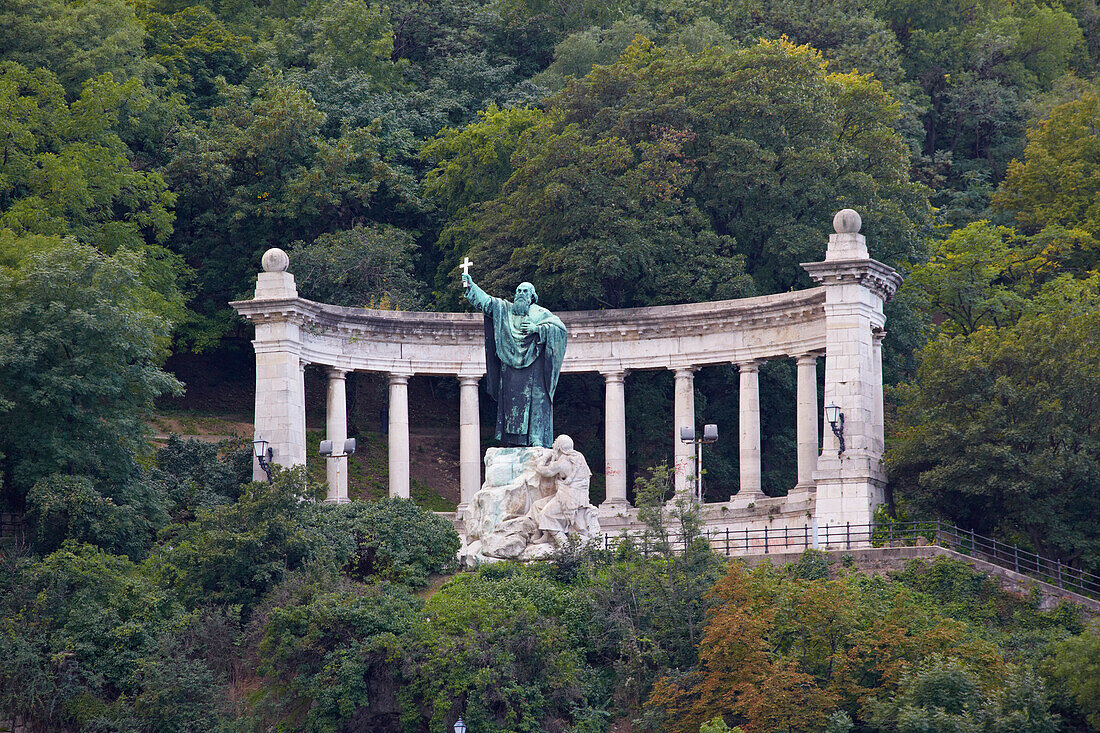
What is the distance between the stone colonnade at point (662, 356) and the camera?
202ft

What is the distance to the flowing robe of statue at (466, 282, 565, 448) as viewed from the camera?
5188 centimetres

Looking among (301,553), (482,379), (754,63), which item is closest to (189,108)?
(482,379)

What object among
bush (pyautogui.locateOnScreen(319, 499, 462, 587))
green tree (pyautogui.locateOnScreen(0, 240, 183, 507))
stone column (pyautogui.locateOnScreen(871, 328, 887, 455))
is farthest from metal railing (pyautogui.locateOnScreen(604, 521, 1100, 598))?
green tree (pyautogui.locateOnScreen(0, 240, 183, 507))

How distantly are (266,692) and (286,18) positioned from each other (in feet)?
171

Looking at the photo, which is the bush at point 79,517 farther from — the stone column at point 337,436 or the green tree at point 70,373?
the stone column at point 337,436

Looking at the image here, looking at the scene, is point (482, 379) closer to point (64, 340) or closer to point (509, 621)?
point (64, 340)


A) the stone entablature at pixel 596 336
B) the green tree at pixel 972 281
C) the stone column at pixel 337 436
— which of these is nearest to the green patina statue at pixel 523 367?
the stone column at pixel 337 436

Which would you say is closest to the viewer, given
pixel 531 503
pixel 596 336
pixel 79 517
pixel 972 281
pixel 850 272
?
pixel 531 503

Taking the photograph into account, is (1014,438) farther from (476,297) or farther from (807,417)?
(476,297)

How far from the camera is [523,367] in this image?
170 ft

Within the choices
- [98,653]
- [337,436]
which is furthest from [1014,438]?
[98,653]

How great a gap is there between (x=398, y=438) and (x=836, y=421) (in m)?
15.8

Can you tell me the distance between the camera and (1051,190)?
80.7 m

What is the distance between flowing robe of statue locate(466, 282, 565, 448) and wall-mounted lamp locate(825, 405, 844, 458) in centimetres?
1203
